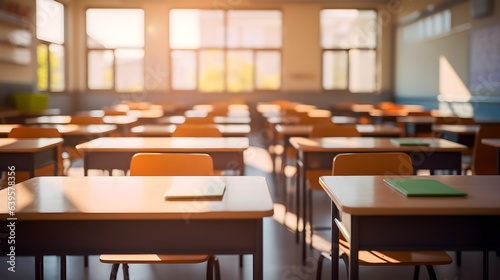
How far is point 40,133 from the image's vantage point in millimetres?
4129

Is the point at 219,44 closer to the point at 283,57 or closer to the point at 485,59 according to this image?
the point at 283,57

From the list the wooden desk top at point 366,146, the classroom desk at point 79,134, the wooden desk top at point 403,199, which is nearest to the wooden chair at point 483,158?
the wooden desk top at point 366,146

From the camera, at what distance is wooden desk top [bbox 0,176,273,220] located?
153 cm

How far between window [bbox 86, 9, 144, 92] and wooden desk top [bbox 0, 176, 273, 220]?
11742mm

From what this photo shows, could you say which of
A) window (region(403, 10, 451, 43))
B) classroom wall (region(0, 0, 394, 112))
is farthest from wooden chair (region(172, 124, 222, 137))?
classroom wall (region(0, 0, 394, 112))

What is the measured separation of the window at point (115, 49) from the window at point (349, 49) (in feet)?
15.1

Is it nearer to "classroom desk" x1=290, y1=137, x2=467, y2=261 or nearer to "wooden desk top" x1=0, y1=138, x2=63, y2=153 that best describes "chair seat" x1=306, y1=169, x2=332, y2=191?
"classroom desk" x1=290, y1=137, x2=467, y2=261

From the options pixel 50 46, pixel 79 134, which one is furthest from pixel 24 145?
pixel 50 46

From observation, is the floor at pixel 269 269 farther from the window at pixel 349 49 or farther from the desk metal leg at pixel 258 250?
the window at pixel 349 49

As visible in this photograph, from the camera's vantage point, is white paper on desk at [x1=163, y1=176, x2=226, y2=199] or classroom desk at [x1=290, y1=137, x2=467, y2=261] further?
classroom desk at [x1=290, y1=137, x2=467, y2=261]

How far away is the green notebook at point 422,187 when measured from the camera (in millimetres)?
1736

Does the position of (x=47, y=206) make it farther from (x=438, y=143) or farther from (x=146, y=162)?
(x=438, y=143)

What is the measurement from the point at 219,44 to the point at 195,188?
470 inches

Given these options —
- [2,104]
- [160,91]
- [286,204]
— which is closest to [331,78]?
[160,91]
